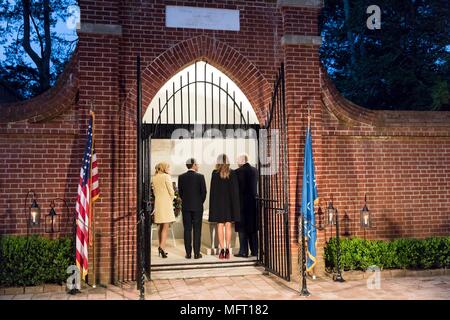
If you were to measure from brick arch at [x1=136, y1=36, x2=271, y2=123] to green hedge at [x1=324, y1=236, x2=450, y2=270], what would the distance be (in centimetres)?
245

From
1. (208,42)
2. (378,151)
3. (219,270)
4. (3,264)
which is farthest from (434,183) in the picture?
(3,264)

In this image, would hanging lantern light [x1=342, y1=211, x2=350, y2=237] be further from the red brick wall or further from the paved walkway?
the paved walkway

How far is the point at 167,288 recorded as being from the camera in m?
6.12

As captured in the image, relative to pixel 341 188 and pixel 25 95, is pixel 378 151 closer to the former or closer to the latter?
pixel 341 188

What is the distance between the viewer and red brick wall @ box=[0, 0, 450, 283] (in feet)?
20.8

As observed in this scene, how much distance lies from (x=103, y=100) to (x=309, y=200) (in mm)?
3369

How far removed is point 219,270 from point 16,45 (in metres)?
15.8

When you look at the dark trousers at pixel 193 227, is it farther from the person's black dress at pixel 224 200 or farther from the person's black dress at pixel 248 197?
the person's black dress at pixel 248 197

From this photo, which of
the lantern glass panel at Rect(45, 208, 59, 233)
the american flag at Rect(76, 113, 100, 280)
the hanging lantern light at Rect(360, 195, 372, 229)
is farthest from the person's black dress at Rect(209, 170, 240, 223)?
the lantern glass panel at Rect(45, 208, 59, 233)

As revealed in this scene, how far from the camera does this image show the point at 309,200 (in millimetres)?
6520

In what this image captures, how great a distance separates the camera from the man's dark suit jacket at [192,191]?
313 inches

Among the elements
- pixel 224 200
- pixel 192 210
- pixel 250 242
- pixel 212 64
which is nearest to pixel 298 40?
pixel 212 64

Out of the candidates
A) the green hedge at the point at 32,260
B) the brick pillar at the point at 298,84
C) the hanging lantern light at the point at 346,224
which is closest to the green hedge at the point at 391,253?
the hanging lantern light at the point at 346,224

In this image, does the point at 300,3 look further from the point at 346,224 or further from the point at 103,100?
the point at 346,224
